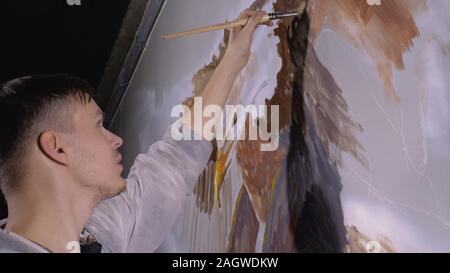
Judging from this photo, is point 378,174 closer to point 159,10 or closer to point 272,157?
point 272,157

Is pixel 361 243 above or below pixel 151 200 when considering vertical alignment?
below

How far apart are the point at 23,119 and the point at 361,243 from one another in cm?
69

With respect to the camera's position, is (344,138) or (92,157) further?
(92,157)

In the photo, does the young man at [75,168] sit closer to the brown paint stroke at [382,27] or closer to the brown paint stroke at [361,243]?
the brown paint stroke at [382,27]

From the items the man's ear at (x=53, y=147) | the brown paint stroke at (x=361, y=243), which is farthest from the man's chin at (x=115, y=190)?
the brown paint stroke at (x=361, y=243)

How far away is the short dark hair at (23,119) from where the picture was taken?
1004 millimetres

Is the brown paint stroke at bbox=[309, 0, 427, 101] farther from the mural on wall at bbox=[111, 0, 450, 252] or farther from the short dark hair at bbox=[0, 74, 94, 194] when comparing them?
the short dark hair at bbox=[0, 74, 94, 194]

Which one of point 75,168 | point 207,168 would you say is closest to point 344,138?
point 207,168

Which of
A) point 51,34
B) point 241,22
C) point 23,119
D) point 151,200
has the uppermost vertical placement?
point 51,34

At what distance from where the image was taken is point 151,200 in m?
1.11

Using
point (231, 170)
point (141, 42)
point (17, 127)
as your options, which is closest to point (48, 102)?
point (17, 127)

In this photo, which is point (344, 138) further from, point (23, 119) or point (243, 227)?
point (23, 119)

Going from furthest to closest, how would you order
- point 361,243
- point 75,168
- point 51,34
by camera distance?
point 51,34 → point 75,168 → point 361,243

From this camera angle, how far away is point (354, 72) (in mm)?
734
